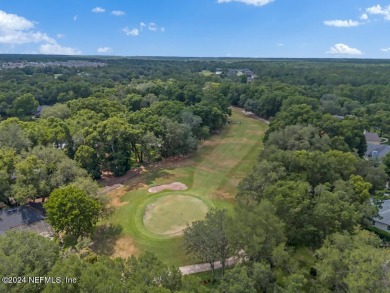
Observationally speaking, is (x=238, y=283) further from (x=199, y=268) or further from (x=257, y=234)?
(x=199, y=268)

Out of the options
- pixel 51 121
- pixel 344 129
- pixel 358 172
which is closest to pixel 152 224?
pixel 358 172

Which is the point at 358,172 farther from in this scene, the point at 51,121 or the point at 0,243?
the point at 51,121

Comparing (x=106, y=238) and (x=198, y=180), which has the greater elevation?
(x=198, y=180)

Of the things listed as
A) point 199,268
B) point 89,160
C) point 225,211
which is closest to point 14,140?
point 89,160

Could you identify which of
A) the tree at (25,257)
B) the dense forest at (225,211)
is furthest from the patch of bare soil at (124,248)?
the tree at (25,257)

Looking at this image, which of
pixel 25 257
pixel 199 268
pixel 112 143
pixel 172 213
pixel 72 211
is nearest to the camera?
pixel 25 257

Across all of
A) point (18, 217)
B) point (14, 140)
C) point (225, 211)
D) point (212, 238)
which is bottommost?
point (18, 217)
